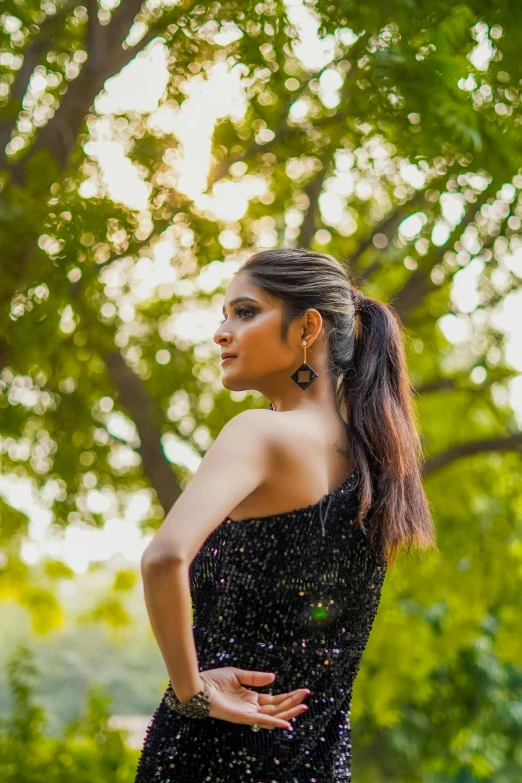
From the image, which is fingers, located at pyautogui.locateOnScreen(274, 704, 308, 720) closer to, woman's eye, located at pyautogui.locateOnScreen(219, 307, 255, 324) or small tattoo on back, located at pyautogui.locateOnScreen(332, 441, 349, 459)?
small tattoo on back, located at pyautogui.locateOnScreen(332, 441, 349, 459)

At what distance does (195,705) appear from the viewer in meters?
1.82

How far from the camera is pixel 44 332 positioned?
16.6 ft

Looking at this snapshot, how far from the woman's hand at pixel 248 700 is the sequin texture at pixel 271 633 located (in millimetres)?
29

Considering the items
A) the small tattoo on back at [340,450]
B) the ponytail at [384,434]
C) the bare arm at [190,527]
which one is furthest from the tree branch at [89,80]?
the bare arm at [190,527]

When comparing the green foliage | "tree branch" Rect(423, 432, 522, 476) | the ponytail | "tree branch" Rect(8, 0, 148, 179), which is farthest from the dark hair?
the green foliage

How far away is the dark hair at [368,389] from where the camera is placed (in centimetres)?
207

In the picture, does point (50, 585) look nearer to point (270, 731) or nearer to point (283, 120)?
point (283, 120)

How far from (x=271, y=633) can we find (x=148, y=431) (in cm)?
601

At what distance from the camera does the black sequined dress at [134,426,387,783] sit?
1.92m

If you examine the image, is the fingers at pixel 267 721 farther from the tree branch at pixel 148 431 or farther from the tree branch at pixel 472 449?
the tree branch at pixel 472 449

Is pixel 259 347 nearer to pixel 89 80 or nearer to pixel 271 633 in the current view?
pixel 271 633

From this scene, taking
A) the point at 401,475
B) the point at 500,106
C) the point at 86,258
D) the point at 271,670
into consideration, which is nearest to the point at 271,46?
the point at 500,106

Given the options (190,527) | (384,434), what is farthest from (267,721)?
(384,434)

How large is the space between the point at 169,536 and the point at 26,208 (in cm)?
362
